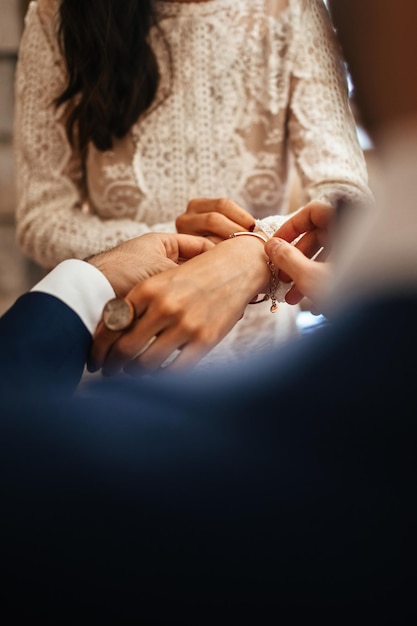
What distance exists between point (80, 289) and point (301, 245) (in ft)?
0.73

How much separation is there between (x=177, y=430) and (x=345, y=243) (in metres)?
0.15

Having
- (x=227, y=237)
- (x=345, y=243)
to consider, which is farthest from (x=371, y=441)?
(x=227, y=237)

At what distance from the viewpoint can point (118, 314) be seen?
47cm

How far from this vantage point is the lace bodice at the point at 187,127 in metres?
0.87

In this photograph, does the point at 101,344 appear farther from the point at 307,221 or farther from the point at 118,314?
the point at 307,221

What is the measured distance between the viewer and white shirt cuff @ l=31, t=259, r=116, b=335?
45 cm

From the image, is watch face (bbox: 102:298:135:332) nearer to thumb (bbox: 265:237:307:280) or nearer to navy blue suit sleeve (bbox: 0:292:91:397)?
navy blue suit sleeve (bbox: 0:292:91:397)

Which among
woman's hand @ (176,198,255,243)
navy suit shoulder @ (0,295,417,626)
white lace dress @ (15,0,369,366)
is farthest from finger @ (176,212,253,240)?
navy suit shoulder @ (0,295,417,626)

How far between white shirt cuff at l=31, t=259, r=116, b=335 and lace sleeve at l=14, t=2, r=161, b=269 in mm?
384

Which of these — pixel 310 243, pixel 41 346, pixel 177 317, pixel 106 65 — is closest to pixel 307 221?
pixel 310 243

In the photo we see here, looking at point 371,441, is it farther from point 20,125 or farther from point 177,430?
point 20,125

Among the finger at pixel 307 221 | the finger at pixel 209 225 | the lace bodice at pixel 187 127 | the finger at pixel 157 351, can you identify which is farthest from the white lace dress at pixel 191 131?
the finger at pixel 157 351

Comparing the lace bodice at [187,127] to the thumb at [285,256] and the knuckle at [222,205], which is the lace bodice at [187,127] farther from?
the thumb at [285,256]

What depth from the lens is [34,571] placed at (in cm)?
35
